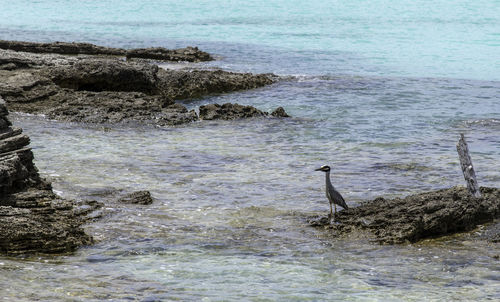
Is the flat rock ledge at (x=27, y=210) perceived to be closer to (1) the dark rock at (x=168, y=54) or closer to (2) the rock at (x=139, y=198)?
(2) the rock at (x=139, y=198)

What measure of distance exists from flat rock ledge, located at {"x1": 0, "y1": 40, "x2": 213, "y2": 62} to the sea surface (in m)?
1.21

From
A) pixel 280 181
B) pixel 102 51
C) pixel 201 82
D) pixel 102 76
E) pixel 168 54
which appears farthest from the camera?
pixel 168 54

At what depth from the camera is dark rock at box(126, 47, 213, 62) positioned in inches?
1015

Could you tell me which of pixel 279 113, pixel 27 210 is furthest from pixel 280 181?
pixel 279 113

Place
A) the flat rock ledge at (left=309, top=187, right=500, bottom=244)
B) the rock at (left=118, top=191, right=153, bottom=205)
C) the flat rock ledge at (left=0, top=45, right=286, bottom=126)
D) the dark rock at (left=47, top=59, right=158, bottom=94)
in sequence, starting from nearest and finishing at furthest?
the flat rock ledge at (left=309, top=187, right=500, bottom=244) → the rock at (left=118, top=191, right=153, bottom=205) → the flat rock ledge at (left=0, top=45, right=286, bottom=126) → the dark rock at (left=47, top=59, right=158, bottom=94)

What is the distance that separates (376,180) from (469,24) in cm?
3711

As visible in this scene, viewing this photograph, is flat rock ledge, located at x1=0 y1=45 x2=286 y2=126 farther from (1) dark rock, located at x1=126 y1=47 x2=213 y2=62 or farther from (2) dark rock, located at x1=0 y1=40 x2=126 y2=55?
(1) dark rock, located at x1=126 y1=47 x2=213 y2=62

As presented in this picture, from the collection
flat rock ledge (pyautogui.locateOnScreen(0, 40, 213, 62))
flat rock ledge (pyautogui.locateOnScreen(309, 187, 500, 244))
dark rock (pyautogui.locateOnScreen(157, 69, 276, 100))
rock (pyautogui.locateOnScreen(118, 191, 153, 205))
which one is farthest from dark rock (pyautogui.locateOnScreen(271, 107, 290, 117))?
flat rock ledge (pyautogui.locateOnScreen(0, 40, 213, 62))

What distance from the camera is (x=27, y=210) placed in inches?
372

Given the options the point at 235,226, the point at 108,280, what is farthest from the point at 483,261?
the point at 108,280

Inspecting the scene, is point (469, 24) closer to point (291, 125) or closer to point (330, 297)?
point (291, 125)

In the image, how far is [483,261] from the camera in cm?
921

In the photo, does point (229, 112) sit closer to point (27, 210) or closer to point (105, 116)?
point (105, 116)

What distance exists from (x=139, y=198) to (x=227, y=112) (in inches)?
278
